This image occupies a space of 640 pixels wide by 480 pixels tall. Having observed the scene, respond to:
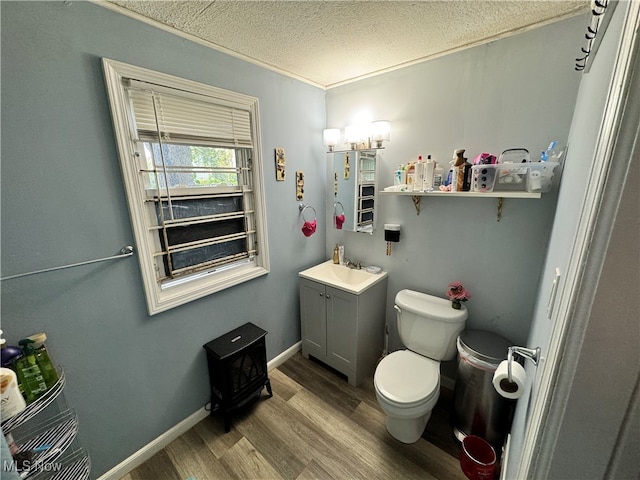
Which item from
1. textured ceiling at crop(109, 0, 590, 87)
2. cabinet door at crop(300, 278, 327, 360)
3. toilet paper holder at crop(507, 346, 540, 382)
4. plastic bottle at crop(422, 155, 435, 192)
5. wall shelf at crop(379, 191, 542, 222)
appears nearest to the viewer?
toilet paper holder at crop(507, 346, 540, 382)

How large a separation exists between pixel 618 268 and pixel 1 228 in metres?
1.85

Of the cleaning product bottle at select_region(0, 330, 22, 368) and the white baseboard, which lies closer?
the cleaning product bottle at select_region(0, 330, 22, 368)

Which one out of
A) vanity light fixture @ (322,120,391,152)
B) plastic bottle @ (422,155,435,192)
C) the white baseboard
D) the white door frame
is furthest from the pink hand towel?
the white door frame

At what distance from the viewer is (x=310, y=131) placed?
2.21 metres

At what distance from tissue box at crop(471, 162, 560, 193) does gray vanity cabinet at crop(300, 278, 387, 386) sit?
105 centimetres

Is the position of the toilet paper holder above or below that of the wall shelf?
below

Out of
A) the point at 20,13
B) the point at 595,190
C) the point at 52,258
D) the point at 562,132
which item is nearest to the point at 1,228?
the point at 52,258

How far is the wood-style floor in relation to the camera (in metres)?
1.46

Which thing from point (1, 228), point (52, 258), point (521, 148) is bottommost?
point (52, 258)

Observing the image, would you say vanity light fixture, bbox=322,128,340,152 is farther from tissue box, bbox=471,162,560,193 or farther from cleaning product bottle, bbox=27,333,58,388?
cleaning product bottle, bbox=27,333,58,388

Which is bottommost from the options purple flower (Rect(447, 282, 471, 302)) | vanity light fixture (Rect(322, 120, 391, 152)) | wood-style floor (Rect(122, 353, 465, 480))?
wood-style floor (Rect(122, 353, 465, 480))

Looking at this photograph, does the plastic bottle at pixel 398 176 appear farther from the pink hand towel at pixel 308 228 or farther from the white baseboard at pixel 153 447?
the white baseboard at pixel 153 447

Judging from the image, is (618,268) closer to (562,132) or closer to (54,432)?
(562,132)

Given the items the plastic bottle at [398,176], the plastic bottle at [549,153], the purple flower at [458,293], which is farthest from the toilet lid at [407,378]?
the plastic bottle at [549,153]
